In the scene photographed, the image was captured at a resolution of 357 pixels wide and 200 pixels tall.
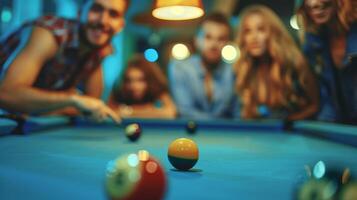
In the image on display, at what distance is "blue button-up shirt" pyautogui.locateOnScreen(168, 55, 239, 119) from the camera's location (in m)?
6.45

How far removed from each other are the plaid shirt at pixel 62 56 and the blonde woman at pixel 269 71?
2.11m

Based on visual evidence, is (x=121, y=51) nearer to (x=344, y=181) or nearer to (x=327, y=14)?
(x=327, y=14)

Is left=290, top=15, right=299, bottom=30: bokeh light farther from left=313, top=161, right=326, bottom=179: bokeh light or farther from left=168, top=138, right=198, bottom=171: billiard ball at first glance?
left=313, top=161, right=326, bottom=179: bokeh light

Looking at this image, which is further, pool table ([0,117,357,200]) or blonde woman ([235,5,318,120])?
blonde woman ([235,5,318,120])

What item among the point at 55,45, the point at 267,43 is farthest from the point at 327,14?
the point at 55,45

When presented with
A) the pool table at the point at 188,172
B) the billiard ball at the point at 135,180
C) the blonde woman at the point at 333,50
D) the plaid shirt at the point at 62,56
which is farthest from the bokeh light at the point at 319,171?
the plaid shirt at the point at 62,56

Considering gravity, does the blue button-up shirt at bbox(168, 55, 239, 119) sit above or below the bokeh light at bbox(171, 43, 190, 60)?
below

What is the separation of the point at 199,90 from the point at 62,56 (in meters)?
2.11

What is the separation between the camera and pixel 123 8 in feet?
21.9

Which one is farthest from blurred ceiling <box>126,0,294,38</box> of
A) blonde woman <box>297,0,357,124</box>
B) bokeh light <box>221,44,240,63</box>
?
blonde woman <box>297,0,357,124</box>

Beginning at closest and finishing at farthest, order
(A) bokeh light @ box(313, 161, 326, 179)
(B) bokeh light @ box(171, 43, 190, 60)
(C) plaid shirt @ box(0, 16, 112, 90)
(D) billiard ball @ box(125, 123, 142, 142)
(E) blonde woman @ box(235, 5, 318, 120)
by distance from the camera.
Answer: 1. (A) bokeh light @ box(313, 161, 326, 179)
2. (D) billiard ball @ box(125, 123, 142, 142)
3. (C) plaid shirt @ box(0, 16, 112, 90)
4. (E) blonde woman @ box(235, 5, 318, 120)
5. (B) bokeh light @ box(171, 43, 190, 60)

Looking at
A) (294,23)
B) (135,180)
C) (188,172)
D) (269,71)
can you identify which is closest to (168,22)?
(269,71)

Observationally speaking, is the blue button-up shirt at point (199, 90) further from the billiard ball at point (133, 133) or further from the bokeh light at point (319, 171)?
the bokeh light at point (319, 171)

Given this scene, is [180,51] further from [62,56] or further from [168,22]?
[62,56]
